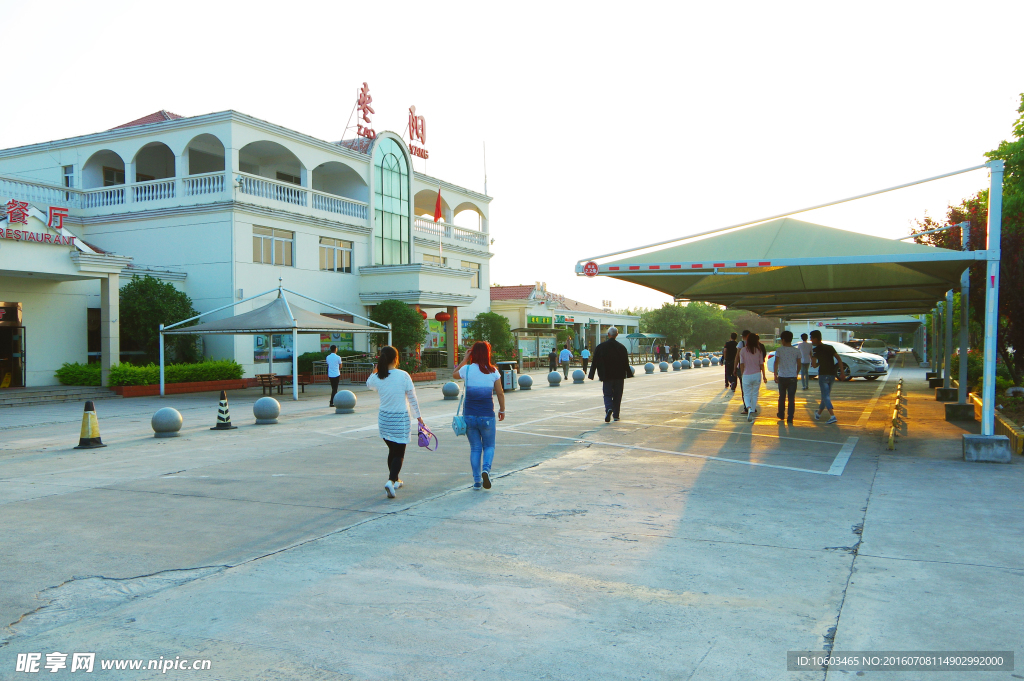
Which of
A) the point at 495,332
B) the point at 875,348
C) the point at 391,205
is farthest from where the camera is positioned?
the point at 875,348

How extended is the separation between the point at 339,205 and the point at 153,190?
24.8ft

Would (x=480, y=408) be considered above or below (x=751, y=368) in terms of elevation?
below

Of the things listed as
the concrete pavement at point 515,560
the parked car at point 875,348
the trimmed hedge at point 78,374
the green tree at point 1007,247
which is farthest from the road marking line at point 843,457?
the parked car at point 875,348

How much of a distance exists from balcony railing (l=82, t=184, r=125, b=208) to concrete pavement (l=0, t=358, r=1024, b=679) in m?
20.6

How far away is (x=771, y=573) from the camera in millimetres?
5230

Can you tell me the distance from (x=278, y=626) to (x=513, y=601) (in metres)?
1.46

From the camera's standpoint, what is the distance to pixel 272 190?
2877 centimetres

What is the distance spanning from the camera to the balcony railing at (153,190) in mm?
27656

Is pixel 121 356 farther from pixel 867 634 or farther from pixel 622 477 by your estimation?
pixel 867 634

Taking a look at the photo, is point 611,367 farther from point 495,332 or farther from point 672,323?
point 672,323

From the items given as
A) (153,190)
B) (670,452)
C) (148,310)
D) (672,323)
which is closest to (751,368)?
(670,452)

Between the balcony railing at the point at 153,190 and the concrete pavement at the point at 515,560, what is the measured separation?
1901cm

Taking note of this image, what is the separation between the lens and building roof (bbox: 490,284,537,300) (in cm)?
5094

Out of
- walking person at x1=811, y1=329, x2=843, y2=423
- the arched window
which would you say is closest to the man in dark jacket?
walking person at x1=811, y1=329, x2=843, y2=423
